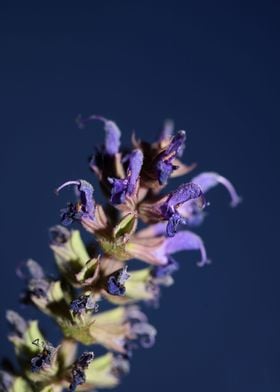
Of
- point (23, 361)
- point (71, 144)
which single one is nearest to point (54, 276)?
point (23, 361)

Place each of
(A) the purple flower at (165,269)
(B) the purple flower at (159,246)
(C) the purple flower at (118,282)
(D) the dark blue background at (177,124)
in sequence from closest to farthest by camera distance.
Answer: (C) the purple flower at (118,282)
(B) the purple flower at (159,246)
(A) the purple flower at (165,269)
(D) the dark blue background at (177,124)

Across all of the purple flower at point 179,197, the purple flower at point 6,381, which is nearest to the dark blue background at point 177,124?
the purple flower at point 6,381

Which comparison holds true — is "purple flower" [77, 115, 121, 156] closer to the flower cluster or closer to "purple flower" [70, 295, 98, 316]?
the flower cluster

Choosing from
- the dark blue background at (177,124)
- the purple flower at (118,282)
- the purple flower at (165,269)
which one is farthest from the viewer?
the dark blue background at (177,124)

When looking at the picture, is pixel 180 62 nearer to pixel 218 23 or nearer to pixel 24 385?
pixel 218 23

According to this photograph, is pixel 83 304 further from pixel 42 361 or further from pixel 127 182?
pixel 127 182

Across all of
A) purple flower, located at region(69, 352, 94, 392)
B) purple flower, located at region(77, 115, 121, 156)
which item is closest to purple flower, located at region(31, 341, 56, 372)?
purple flower, located at region(69, 352, 94, 392)

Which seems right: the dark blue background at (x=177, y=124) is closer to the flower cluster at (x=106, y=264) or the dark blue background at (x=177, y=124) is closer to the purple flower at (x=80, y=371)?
the flower cluster at (x=106, y=264)
